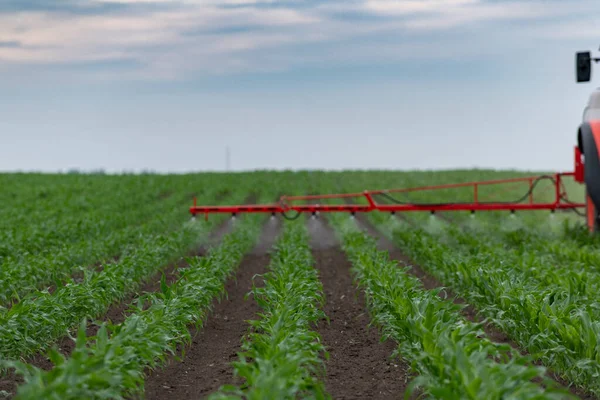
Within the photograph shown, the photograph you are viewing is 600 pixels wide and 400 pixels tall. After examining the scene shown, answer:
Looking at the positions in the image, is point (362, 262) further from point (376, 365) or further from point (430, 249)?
point (376, 365)

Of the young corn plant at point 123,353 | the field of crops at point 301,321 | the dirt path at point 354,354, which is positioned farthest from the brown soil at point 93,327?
the dirt path at point 354,354

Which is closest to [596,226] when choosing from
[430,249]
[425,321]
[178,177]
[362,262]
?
[430,249]

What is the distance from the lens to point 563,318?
6781mm

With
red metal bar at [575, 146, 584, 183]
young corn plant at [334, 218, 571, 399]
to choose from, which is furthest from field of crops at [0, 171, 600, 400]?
red metal bar at [575, 146, 584, 183]

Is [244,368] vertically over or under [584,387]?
over

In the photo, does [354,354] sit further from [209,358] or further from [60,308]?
[60,308]

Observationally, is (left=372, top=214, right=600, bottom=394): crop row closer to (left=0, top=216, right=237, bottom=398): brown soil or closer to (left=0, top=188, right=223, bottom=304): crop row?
(left=0, top=216, right=237, bottom=398): brown soil

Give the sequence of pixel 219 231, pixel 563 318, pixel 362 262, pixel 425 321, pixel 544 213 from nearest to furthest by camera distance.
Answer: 1. pixel 425 321
2. pixel 563 318
3. pixel 362 262
4. pixel 219 231
5. pixel 544 213

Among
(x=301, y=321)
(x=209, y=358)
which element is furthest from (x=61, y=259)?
(x=301, y=321)

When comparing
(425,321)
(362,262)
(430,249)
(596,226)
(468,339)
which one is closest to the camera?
(468,339)

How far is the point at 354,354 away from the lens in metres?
7.73

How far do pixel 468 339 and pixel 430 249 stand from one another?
6976mm

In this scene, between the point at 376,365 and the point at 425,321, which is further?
the point at 376,365

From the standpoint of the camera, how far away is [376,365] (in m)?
7.32
